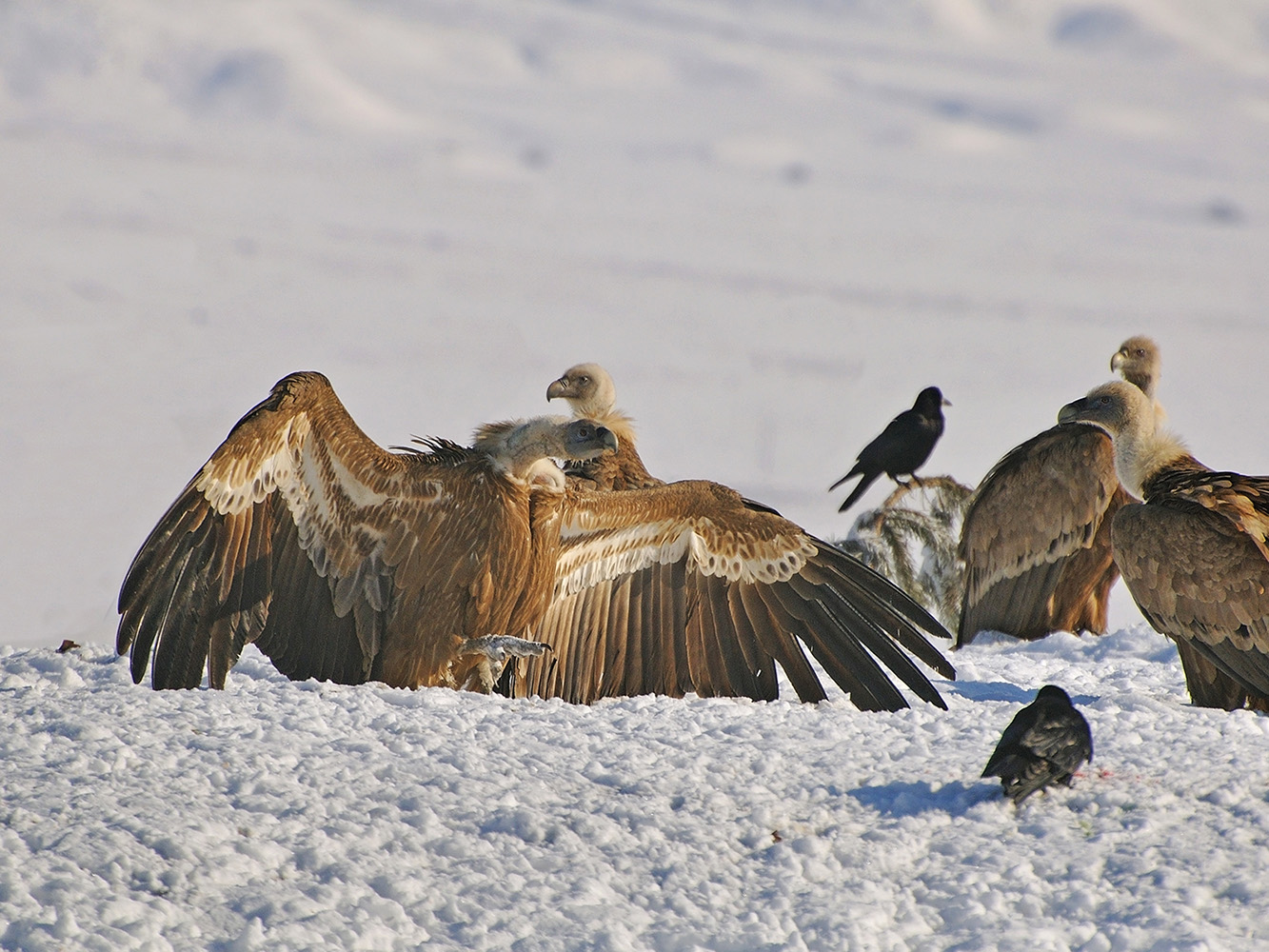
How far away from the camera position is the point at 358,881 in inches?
118

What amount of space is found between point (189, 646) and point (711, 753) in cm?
185

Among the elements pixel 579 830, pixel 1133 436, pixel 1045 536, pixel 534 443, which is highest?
pixel 1133 436

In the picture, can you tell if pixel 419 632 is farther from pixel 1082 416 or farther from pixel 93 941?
pixel 1082 416

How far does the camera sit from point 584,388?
296 inches

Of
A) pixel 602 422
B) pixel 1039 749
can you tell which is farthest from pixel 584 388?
pixel 1039 749

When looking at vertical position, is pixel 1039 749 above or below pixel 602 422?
below

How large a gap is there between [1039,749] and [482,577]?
7.05 feet

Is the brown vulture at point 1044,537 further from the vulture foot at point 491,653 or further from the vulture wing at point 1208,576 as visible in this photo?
the vulture foot at point 491,653

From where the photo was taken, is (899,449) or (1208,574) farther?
(899,449)

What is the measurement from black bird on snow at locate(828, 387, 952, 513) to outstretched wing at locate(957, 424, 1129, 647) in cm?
116

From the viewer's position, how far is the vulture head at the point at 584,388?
24.6 feet

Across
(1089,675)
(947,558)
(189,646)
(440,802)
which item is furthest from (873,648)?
(947,558)

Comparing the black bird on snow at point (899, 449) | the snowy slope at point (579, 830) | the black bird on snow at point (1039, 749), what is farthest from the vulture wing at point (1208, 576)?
the black bird on snow at point (899, 449)

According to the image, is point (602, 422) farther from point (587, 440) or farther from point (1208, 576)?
point (1208, 576)
